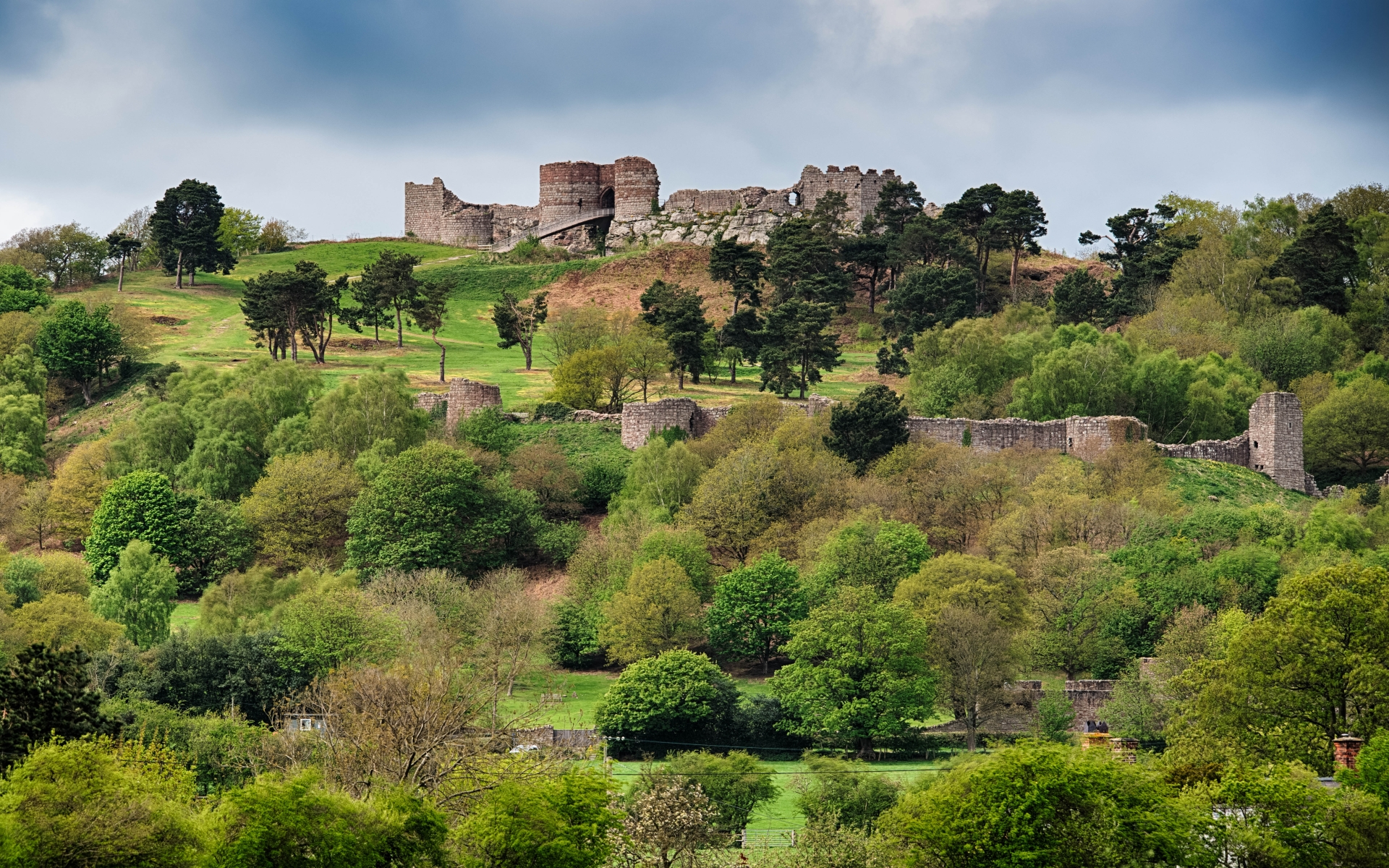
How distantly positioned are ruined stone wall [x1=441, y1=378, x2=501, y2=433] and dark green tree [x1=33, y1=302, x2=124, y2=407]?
18378mm

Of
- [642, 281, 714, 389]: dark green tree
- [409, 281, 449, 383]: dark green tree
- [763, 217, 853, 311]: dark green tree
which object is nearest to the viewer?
[642, 281, 714, 389]: dark green tree

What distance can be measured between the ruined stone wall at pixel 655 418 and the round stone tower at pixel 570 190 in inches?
1907

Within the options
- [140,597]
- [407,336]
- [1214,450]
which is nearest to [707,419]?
[1214,450]

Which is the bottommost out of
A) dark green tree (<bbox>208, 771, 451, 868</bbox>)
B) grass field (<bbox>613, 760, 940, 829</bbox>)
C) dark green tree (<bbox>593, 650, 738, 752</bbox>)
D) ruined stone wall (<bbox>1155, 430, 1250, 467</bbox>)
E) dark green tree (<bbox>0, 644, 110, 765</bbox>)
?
grass field (<bbox>613, 760, 940, 829</bbox>)

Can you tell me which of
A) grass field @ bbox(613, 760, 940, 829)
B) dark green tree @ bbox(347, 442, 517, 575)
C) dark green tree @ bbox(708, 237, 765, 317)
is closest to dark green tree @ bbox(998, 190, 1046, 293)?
dark green tree @ bbox(708, 237, 765, 317)

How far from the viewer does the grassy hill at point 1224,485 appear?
2447 inches

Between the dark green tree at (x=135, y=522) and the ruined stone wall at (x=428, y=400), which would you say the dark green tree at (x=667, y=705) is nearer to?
the dark green tree at (x=135, y=522)

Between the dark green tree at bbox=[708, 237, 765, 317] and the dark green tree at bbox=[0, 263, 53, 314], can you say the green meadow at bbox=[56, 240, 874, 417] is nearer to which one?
the dark green tree at bbox=[0, 263, 53, 314]

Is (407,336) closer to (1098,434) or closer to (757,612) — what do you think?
(1098,434)

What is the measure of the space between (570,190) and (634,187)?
199 inches

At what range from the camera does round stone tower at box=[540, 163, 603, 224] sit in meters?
116

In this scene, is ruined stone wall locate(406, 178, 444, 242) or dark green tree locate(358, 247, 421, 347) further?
Result: ruined stone wall locate(406, 178, 444, 242)

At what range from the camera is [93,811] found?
31875 mm

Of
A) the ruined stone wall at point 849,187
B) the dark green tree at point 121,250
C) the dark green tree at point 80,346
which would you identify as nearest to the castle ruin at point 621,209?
the ruined stone wall at point 849,187
